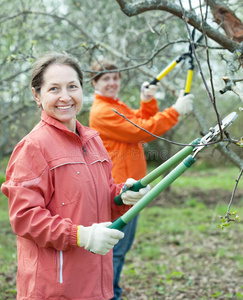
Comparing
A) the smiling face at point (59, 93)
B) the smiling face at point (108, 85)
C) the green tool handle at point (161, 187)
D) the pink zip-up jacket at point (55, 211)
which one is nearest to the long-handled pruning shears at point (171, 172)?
the green tool handle at point (161, 187)

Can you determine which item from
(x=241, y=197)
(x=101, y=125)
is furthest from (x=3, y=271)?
(x=241, y=197)

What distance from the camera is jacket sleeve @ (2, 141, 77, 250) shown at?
1876 millimetres

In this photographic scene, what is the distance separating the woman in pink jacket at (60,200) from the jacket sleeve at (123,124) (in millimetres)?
1138

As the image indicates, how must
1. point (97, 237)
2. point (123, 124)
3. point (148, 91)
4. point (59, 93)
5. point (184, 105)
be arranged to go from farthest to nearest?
point (148, 91) < point (184, 105) < point (123, 124) < point (59, 93) < point (97, 237)

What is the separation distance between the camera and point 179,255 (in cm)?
548

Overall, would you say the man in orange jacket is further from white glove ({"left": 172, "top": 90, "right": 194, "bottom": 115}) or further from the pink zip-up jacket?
the pink zip-up jacket

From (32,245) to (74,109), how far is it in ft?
2.43

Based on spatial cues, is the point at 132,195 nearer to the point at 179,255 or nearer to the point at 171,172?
the point at 171,172

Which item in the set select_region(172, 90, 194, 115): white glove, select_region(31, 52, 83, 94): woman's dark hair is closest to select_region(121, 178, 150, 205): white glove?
select_region(31, 52, 83, 94): woman's dark hair

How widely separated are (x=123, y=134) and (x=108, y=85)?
0.52 meters

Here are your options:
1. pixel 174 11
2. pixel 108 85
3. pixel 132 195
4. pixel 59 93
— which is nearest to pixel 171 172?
pixel 132 195

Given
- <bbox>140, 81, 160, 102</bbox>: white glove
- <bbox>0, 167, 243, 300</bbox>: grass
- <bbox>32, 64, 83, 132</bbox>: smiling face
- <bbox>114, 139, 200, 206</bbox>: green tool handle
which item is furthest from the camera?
<bbox>0, 167, 243, 300</bbox>: grass

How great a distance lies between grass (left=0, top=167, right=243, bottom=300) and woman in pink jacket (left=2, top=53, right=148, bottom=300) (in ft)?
5.73

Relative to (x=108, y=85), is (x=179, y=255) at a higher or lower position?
lower
